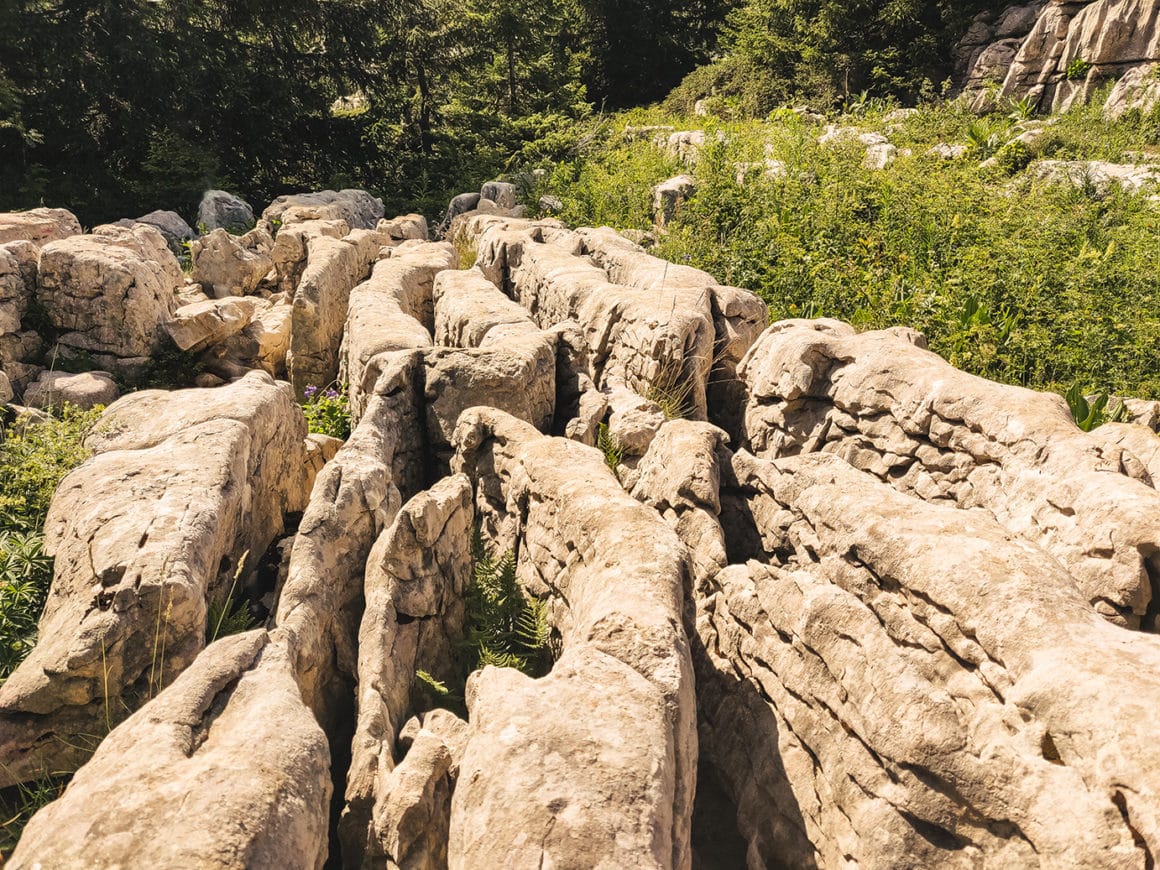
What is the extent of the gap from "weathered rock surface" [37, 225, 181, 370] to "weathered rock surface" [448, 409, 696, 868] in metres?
7.94

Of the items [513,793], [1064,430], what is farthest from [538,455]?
[1064,430]

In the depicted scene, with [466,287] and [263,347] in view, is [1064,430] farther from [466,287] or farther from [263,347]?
[263,347]

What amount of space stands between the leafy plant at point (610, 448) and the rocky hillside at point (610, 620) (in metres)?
0.04

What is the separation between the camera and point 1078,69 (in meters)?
22.1

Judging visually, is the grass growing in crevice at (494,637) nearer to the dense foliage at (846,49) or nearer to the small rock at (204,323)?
the small rock at (204,323)

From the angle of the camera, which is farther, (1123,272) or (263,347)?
(263,347)

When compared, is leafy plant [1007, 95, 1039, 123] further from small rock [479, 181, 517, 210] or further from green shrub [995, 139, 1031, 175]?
small rock [479, 181, 517, 210]

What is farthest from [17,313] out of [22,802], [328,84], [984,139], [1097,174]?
Answer: [328,84]

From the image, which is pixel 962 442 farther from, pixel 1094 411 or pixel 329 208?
pixel 329 208

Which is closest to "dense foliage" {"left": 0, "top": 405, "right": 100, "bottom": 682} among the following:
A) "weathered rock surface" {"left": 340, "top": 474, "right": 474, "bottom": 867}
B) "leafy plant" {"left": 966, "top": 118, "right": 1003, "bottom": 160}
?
"weathered rock surface" {"left": 340, "top": 474, "right": 474, "bottom": 867}

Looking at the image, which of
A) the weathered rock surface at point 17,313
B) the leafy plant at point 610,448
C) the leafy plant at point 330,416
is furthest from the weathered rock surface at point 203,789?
the weathered rock surface at point 17,313

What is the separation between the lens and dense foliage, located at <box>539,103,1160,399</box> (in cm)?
934

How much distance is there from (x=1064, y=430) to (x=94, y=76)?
25.8m

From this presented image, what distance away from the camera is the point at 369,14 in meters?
25.7
